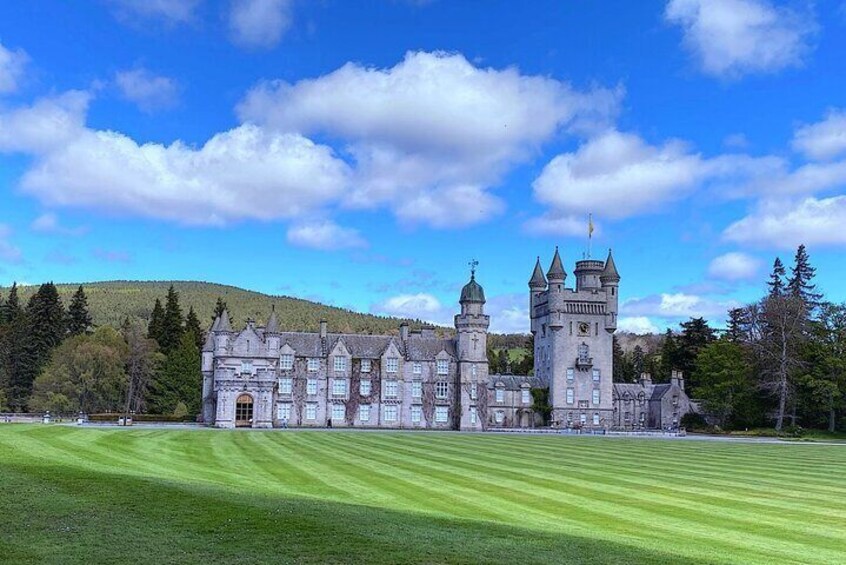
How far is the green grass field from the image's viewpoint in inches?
456

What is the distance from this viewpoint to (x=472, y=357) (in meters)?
80.3

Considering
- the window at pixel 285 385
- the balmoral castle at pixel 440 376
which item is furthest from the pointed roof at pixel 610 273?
the window at pixel 285 385

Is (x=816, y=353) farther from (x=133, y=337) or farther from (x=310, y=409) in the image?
(x=133, y=337)

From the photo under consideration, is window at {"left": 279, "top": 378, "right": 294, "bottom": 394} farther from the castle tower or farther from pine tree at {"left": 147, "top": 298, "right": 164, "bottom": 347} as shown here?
pine tree at {"left": 147, "top": 298, "right": 164, "bottom": 347}

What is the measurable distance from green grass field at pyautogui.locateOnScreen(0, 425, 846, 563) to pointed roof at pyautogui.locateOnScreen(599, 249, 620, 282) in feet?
197

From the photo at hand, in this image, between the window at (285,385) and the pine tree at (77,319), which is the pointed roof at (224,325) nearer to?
the window at (285,385)

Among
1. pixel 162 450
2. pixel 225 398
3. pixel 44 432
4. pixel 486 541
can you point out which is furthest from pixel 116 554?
pixel 225 398

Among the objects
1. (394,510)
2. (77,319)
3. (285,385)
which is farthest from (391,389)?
(394,510)

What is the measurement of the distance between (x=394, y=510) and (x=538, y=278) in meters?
77.8

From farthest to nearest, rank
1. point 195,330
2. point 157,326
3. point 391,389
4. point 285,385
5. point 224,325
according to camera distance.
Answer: point 195,330 → point 157,326 → point 391,389 → point 285,385 → point 224,325

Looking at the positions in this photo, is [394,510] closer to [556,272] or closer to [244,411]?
[244,411]

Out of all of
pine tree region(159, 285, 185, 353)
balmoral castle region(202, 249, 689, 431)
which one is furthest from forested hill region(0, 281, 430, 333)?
balmoral castle region(202, 249, 689, 431)

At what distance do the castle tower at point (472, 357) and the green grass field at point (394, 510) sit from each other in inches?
1965

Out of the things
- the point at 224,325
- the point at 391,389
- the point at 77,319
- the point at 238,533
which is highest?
the point at 77,319
